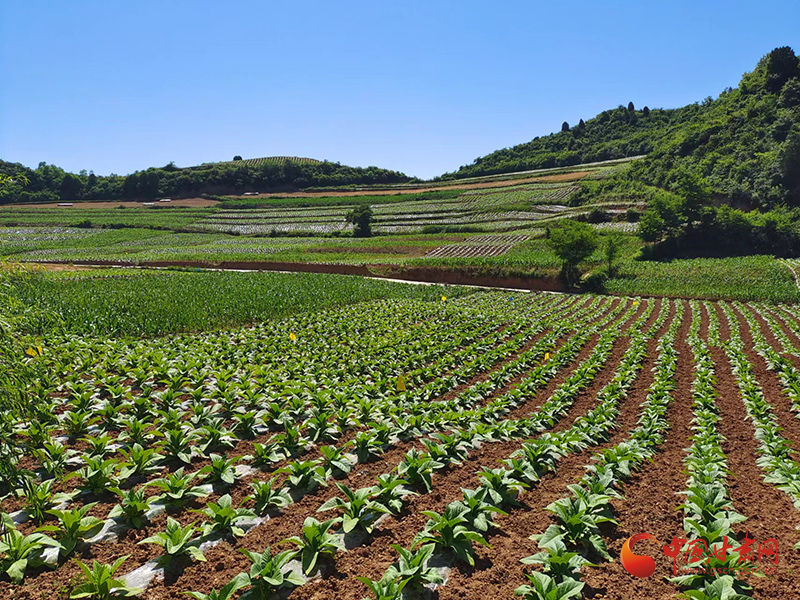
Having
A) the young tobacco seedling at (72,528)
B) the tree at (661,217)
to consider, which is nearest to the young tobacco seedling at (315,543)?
the young tobacco seedling at (72,528)

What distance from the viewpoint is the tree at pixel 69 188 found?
108m

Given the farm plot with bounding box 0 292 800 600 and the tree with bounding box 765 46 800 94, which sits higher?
the tree with bounding box 765 46 800 94

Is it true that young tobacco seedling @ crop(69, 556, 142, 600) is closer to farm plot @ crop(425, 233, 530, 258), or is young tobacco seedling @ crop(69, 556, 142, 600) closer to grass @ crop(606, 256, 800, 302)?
grass @ crop(606, 256, 800, 302)

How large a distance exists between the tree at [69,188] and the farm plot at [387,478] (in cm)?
12385

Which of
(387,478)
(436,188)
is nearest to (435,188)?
(436,188)

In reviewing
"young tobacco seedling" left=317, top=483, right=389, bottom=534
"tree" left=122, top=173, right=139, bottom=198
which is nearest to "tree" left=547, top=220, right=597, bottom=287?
"young tobacco seedling" left=317, top=483, right=389, bottom=534

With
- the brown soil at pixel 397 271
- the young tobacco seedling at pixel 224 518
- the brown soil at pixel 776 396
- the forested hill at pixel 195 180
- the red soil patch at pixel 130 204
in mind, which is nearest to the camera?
the young tobacco seedling at pixel 224 518

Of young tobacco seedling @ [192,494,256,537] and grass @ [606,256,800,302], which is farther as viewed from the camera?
grass @ [606,256,800,302]

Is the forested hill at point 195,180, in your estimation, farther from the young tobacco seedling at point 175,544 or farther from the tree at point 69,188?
A: the young tobacco seedling at point 175,544

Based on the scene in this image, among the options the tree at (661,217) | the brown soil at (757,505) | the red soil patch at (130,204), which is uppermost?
the red soil patch at (130,204)

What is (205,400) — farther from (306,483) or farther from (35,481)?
(306,483)

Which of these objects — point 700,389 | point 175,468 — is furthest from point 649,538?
point 700,389
